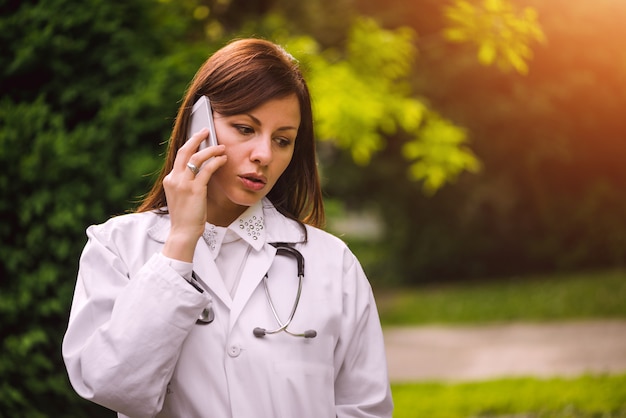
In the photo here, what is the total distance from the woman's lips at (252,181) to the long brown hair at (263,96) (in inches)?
6.9

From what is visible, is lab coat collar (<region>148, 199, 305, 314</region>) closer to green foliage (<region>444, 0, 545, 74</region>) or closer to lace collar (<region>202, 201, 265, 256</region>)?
lace collar (<region>202, 201, 265, 256</region>)

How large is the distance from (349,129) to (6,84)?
3875 mm

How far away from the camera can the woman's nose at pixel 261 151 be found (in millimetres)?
2123

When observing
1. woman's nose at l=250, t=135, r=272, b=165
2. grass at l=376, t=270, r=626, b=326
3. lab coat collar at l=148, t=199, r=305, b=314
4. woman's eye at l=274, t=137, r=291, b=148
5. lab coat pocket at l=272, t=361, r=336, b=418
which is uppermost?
woman's eye at l=274, t=137, r=291, b=148

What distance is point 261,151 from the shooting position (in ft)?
6.97

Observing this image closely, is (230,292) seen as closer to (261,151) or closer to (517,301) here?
(261,151)

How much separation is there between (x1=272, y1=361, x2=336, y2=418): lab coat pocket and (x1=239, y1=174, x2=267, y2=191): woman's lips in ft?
1.58

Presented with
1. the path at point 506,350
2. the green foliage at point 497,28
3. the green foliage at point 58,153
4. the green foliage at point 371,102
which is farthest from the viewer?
the path at point 506,350

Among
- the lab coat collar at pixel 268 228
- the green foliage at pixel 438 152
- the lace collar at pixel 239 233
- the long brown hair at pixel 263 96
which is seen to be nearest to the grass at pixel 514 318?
the green foliage at pixel 438 152

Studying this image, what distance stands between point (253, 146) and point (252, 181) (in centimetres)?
10

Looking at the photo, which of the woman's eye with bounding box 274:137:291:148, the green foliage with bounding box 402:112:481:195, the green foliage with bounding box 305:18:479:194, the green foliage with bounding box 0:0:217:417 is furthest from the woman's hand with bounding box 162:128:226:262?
the green foliage with bounding box 402:112:481:195

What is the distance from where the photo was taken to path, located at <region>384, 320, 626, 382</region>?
27.1 feet

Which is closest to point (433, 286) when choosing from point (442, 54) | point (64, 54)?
point (442, 54)

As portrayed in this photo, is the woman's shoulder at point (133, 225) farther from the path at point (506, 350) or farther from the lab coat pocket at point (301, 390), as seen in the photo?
the path at point (506, 350)
